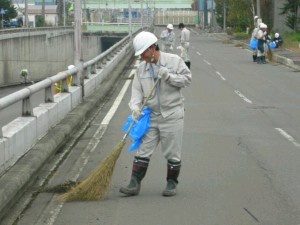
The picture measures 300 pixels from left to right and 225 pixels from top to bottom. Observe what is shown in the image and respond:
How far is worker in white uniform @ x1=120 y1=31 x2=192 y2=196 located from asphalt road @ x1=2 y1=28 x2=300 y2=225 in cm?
31

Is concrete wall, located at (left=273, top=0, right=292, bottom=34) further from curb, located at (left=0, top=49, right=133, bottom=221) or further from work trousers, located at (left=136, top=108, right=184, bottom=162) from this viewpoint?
work trousers, located at (left=136, top=108, right=184, bottom=162)

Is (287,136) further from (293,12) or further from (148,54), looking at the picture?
(293,12)

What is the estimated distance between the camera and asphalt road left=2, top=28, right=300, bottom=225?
6.79 meters

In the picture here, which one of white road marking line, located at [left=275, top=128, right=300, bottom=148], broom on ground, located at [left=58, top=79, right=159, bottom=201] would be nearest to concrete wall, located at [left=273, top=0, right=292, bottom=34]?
white road marking line, located at [left=275, top=128, right=300, bottom=148]

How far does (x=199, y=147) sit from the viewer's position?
35.8ft

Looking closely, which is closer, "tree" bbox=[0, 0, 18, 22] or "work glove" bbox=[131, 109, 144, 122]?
"work glove" bbox=[131, 109, 144, 122]

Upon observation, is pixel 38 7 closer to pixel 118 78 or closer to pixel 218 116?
pixel 118 78

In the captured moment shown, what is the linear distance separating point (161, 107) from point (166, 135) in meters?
0.32

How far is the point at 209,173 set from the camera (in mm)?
8859

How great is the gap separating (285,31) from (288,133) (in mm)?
46762

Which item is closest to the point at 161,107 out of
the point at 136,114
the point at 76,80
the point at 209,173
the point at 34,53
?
the point at 136,114

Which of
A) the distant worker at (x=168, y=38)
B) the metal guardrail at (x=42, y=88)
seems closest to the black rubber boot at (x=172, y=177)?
the metal guardrail at (x=42, y=88)

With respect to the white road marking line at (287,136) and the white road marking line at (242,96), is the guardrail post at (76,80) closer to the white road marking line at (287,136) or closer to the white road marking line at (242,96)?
the white road marking line at (242,96)

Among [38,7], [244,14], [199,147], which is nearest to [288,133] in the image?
[199,147]
